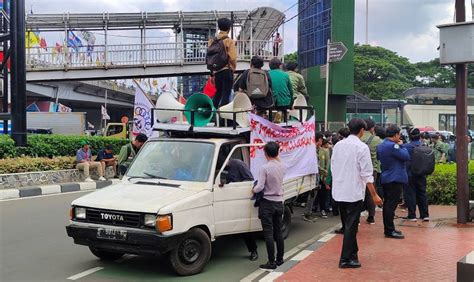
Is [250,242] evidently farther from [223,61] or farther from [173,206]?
[223,61]

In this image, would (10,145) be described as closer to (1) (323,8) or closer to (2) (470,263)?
(2) (470,263)

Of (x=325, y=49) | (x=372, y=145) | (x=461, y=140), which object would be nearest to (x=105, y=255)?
(x=372, y=145)

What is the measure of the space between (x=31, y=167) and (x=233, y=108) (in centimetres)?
911

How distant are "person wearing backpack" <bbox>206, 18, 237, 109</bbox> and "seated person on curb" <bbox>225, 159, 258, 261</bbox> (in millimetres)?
1775

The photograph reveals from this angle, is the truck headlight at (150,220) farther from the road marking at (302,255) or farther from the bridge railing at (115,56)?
the bridge railing at (115,56)

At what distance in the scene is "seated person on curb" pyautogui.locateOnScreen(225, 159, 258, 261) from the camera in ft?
21.8

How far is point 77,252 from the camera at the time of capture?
6.97 meters

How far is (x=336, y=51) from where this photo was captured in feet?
85.3

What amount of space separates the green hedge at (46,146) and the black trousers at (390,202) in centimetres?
1093

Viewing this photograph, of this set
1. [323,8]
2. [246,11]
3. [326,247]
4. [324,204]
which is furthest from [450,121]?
[326,247]

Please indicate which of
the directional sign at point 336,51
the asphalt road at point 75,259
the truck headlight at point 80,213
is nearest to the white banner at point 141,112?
the asphalt road at point 75,259

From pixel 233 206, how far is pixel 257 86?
7.16ft

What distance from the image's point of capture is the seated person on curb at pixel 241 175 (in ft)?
21.8

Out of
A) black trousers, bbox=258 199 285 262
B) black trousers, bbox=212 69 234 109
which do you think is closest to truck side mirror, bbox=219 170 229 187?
black trousers, bbox=258 199 285 262
